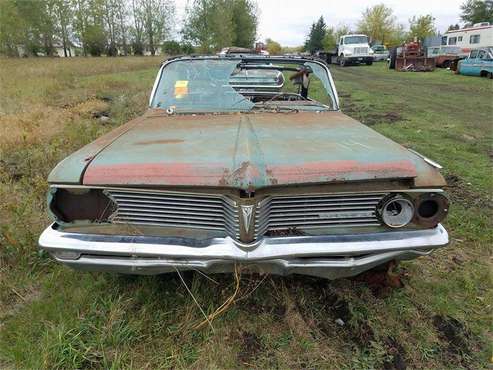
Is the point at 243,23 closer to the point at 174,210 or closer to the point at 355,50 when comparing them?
the point at 355,50

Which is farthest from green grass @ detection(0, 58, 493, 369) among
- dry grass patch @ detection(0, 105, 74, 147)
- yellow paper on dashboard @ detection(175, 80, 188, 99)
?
dry grass patch @ detection(0, 105, 74, 147)

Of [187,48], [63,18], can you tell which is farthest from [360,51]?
[63,18]

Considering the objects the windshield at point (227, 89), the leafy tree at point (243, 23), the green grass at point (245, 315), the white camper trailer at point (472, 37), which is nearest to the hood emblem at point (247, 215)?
the green grass at point (245, 315)

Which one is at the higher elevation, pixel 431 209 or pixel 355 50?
pixel 355 50

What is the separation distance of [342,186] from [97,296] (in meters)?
1.77

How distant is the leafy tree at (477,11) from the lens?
49.9m

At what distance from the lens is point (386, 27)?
5400 centimetres

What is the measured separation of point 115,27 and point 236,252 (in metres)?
58.3

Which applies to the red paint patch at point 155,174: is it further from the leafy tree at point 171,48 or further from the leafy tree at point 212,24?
the leafy tree at point 171,48

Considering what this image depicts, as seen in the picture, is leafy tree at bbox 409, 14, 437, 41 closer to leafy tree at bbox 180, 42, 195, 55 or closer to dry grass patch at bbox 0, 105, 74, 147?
leafy tree at bbox 180, 42, 195, 55

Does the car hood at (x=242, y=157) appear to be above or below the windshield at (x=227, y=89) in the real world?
below

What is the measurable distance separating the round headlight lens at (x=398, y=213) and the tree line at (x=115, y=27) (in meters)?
35.2

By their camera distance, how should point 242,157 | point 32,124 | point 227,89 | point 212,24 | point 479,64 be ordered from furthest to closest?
point 212,24 < point 479,64 < point 32,124 < point 227,89 < point 242,157

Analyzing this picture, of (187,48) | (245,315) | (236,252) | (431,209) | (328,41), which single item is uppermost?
(328,41)
